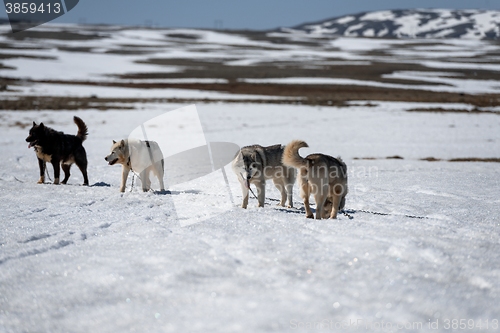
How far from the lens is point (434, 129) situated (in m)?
19.4

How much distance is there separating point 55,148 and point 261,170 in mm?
4680

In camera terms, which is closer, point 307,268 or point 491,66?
point 307,268

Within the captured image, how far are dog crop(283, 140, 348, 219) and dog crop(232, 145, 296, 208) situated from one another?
0.95m

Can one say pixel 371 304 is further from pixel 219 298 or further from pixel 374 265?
pixel 219 298

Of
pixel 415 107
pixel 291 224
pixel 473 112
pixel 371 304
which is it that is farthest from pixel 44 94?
pixel 371 304

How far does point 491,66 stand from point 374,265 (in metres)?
69.8

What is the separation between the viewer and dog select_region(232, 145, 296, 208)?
22.1 ft

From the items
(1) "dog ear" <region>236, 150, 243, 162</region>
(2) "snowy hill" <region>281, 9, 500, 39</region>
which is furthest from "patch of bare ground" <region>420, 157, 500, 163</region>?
(2) "snowy hill" <region>281, 9, 500, 39</region>

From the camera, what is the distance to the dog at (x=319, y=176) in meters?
5.77

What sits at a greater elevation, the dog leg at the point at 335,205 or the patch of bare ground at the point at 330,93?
the dog leg at the point at 335,205

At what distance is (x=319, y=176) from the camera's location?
580 centimetres

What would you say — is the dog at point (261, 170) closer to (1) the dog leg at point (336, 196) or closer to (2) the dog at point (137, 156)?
(1) the dog leg at point (336, 196)

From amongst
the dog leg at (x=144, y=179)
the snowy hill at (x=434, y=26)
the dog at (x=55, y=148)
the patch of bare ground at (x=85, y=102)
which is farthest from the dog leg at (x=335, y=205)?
the snowy hill at (x=434, y=26)

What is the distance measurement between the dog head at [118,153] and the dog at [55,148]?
74.5 inches
